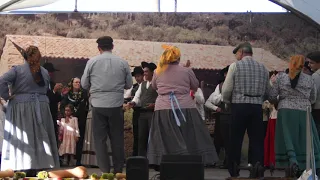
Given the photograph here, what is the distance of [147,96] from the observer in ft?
35.6

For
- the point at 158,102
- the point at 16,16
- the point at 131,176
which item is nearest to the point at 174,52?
the point at 158,102

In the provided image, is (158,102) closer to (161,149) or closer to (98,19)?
(161,149)

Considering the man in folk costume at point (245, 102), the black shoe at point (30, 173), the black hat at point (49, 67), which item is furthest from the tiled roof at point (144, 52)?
the black shoe at point (30, 173)

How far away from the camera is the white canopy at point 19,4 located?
1142 cm

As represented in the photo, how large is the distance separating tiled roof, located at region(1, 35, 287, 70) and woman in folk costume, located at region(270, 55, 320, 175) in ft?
8.76

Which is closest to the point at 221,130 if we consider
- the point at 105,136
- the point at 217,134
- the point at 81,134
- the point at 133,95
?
the point at 217,134

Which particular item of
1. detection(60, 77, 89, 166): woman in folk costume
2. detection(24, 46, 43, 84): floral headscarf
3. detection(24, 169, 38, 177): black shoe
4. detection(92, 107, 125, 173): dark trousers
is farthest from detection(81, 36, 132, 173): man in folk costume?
detection(60, 77, 89, 166): woman in folk costume

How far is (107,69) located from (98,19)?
3.01 meters

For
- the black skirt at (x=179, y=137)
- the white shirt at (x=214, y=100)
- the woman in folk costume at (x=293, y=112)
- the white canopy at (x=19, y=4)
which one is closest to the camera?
the black skirt at (x=179, y=137)

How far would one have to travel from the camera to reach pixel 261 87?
9.43 meters

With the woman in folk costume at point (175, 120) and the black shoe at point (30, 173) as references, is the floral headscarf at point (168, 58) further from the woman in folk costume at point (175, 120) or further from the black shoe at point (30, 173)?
the black shoe at point (30, 173)

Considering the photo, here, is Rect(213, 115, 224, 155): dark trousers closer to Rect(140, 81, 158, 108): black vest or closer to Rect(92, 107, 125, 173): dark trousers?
Rect(140, 81, 158, 108): black vest

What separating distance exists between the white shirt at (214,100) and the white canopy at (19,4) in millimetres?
2699

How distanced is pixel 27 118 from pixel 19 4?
2.77 meters
